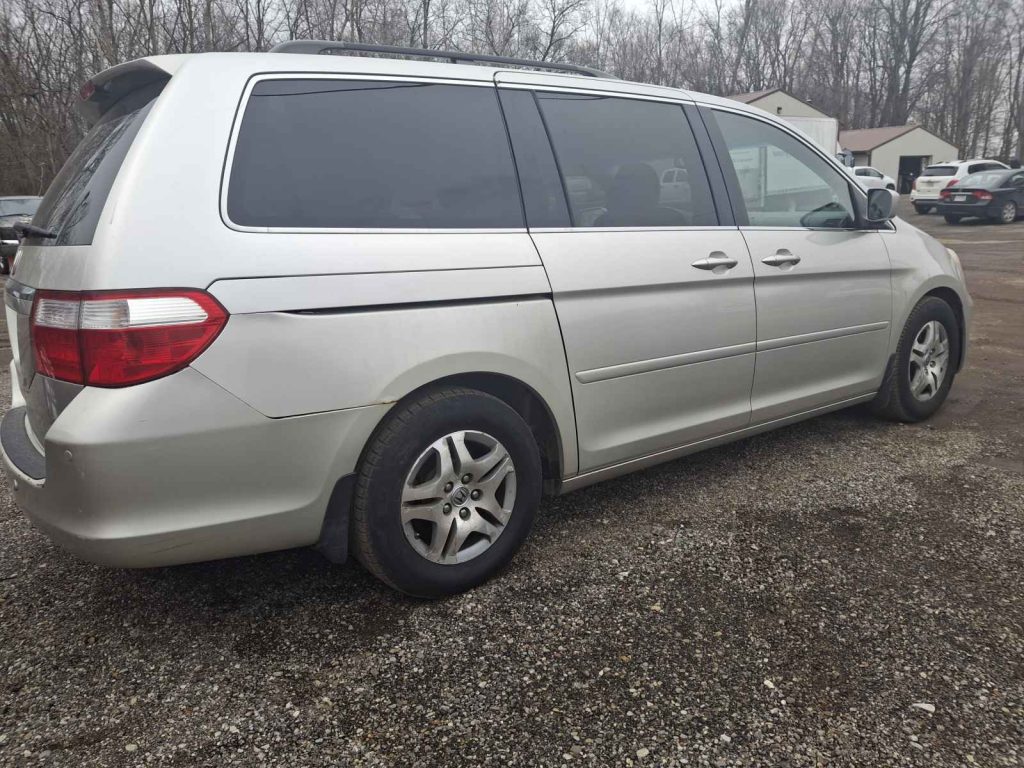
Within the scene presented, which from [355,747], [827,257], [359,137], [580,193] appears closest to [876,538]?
[827,257]

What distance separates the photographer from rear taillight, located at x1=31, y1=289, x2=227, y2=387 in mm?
1931

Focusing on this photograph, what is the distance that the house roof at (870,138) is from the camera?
161ft

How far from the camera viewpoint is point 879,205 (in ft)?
12.9

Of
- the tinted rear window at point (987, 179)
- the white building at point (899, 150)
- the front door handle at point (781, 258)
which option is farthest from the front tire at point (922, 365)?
the white building at point (899, 150)

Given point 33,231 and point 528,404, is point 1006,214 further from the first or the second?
point 33,231

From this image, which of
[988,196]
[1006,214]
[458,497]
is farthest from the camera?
[1006,214]

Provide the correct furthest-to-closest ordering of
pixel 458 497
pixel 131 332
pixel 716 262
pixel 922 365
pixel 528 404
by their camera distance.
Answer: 1. pixel 922 365
2. pixel 716 262
3. pixel 528 404
4. pixel 458 497
5. pixel 131 332

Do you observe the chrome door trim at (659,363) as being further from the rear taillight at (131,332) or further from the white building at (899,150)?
the white building at (899,150)

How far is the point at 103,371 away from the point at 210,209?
0.51 m

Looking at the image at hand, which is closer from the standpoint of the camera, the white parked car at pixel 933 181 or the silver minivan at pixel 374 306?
the silver minivan at pixel 374 306

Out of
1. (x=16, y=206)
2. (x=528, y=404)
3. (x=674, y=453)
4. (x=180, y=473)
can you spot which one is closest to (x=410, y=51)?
(x=528, y=404)

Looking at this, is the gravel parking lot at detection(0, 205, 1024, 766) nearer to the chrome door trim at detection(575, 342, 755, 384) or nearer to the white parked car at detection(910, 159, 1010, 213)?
the chrome door trim at detection(575, 342, 755, 384)

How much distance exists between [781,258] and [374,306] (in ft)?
6.71

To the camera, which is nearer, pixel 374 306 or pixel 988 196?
pixel 374 306
